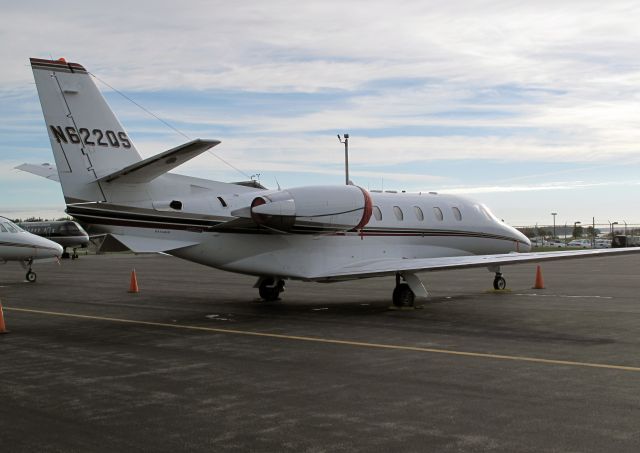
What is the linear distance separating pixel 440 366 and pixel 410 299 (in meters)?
8.00

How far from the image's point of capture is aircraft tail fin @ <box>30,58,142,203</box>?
15922mm

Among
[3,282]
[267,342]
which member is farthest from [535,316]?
[3,282]

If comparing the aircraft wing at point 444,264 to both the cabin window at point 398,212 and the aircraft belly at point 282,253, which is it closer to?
the aircraft belly at point 282,253

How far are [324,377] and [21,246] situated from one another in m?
23.5

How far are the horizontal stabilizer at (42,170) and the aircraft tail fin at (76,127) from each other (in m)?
2.41

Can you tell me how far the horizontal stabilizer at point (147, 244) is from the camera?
16.0 metres

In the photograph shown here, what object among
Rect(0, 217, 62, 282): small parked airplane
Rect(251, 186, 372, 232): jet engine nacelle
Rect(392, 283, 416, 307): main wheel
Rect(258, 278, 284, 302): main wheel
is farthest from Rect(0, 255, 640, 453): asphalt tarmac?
Rect(0, 217, 62, 282): small parked airplane

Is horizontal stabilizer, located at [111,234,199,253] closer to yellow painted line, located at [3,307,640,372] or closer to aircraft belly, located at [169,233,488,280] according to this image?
aircraft belly, located at [169,233,488,280]

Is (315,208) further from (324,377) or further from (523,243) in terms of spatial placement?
(523,243)

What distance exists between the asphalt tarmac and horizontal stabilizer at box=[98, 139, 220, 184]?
10.6ft

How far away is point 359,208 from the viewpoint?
60.0 feet

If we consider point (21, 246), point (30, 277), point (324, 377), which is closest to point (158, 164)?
point (324, 377)

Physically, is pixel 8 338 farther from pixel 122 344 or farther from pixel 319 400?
pixel 319 400

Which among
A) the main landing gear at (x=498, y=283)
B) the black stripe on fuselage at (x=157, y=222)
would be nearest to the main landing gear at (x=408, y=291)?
the black stripe on fuselage at (x=157, y=222)
